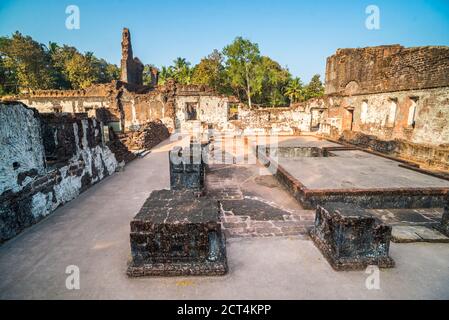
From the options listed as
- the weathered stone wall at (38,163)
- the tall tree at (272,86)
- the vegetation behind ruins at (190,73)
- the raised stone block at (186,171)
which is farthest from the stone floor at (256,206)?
the tall tree at (272,86)

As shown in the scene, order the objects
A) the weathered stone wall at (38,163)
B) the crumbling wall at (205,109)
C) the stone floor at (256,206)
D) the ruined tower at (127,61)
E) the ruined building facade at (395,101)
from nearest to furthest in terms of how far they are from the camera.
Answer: the weathered stone wall at (38,163) < the stone floor at (256,206) < the ruined building facade at (395,101) < the crumbling wall at (205,109) < the ruined tower at (127,61)

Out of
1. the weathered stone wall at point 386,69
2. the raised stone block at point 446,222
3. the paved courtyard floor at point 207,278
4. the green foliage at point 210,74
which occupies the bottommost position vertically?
the paved courtyard floor at point 207,278

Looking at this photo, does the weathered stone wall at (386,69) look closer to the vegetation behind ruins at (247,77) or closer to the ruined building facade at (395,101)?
the ruined building facade at (395,101)

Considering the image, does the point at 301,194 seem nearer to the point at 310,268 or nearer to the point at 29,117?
the point at 310,268

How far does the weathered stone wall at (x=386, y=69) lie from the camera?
1046 centimetres

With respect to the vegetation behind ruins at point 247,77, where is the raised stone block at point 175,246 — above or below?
below

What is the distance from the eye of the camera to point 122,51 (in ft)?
86.6

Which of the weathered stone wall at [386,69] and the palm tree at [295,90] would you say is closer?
the weathered stone wall at [386,69]

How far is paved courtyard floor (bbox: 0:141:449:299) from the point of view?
7.93 feet

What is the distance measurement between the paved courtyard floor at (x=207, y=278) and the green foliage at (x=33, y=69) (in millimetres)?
34292

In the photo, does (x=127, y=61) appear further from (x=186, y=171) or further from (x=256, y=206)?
(x=256, y=206)

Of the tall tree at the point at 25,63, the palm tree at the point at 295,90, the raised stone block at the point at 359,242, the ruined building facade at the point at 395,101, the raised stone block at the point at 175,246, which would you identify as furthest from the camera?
the palm tree at the point at 295,90
